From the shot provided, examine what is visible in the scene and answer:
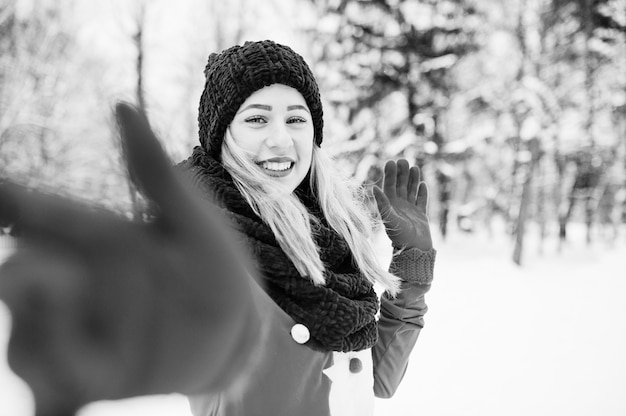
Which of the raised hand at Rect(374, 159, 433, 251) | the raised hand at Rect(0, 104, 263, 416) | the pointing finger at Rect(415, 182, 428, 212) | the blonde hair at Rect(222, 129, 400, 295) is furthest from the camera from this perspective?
the pointing finger at Rect(415, 182, 428, 212)

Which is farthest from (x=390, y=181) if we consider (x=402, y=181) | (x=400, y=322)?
(x=400, y=322)

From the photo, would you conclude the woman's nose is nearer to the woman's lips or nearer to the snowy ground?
the woman's lips

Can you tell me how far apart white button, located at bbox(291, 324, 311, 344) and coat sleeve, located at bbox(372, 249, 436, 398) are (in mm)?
510

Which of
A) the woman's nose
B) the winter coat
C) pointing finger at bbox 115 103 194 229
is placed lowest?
the winter coat

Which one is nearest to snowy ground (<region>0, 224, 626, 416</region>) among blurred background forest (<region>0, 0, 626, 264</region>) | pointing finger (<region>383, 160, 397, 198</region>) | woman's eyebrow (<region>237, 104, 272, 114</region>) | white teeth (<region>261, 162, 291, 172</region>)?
white teeth (<region>261, 162, 291, 172</region>)

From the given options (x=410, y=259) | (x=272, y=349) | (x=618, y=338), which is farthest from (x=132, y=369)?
(x=618, y=338)

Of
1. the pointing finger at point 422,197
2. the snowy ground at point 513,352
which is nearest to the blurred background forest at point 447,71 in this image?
the snowy ground at point 513,352

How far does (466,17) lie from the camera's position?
1231 centimetres

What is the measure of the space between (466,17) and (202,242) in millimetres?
13606

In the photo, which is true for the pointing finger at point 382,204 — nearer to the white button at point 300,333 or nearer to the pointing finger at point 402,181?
the pointing finger at point 402,181

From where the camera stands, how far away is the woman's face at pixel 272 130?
1174 mm

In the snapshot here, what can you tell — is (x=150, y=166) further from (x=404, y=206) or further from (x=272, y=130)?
(x=404, y=206)

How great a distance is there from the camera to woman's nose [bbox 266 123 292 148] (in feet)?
3.83

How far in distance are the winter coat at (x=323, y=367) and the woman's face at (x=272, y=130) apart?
393mm
